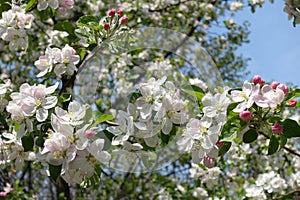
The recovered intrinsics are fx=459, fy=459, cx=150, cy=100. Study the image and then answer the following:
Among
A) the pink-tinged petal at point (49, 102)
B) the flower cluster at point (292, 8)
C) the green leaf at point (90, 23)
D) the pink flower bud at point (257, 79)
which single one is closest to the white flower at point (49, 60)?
the green leaf at point (90, 23)

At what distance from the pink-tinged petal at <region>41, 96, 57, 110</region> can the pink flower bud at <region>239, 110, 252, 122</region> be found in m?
0.56

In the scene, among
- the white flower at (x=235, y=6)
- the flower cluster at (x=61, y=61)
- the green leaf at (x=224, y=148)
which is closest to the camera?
the green leaf at (x=224, y=148)

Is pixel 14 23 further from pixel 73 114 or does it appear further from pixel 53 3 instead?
pixel 73 114

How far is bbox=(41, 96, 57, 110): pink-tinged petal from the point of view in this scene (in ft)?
4.62

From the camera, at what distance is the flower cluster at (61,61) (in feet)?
5.52

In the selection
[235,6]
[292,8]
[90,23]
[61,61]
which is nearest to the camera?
[61,61]

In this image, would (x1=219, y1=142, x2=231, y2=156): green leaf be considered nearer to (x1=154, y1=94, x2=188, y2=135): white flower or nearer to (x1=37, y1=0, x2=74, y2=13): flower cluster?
(x1=154, y1=94, x2=188, y2=135): white flower

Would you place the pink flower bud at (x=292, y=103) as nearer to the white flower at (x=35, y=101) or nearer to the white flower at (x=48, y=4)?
the white flower at (x=35, y=101)

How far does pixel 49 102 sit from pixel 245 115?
0.59 metres

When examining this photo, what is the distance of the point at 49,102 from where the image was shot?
1.42 m

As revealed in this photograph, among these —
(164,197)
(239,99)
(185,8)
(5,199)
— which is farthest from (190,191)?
(239,99)

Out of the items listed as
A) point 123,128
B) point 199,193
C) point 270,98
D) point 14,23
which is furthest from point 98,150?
point 199,193

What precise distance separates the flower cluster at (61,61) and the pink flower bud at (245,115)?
0.68 metres

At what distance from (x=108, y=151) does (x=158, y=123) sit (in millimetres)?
184
